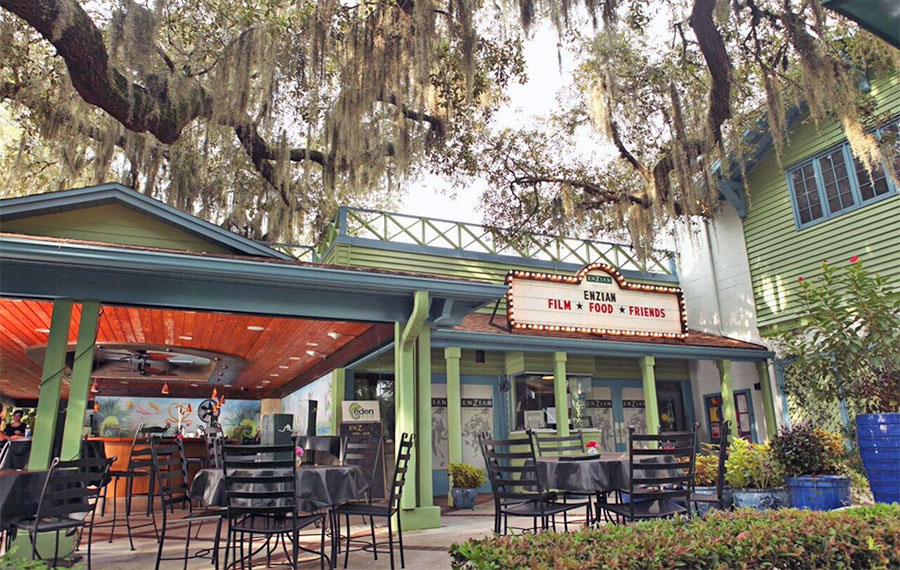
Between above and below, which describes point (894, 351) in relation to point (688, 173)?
below

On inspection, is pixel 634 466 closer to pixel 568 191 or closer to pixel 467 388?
pixel 467 388

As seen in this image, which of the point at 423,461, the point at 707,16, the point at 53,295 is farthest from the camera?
the point at 707,16

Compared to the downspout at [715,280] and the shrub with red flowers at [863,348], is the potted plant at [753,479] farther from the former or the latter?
the downspout at [715,280]

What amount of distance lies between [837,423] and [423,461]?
7.94m

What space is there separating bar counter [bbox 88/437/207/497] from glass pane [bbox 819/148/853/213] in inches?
476

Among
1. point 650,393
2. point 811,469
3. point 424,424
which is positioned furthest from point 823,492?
point 650,393

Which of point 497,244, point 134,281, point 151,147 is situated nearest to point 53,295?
point 134,281

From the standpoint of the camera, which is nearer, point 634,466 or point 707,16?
point 634,466

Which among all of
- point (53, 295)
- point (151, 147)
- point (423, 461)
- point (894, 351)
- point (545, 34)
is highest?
point (545, 34)

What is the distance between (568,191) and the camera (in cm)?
1291

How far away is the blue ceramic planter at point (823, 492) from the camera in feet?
19.9

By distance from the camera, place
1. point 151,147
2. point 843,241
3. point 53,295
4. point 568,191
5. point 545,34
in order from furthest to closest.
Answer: point 568,191
point 151,147
point 843,241
point 545,34
point 53,295

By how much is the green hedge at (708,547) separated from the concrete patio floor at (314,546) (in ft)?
8.15

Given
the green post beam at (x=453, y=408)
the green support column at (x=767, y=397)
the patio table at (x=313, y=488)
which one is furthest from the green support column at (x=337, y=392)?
the green support column at (x=767, y=397)
